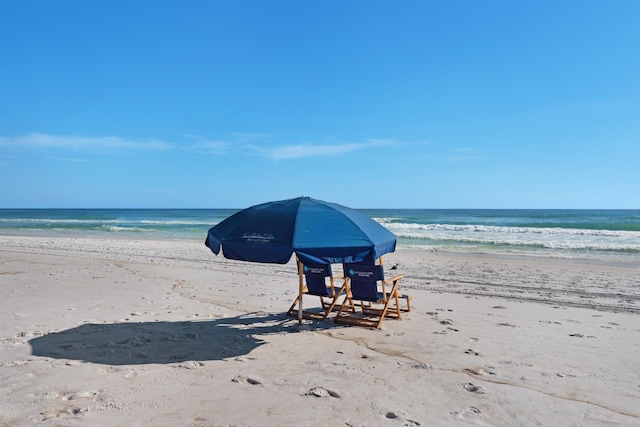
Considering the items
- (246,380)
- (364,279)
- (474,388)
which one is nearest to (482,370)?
(474,388)

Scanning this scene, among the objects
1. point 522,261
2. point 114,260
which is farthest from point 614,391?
point 114,260

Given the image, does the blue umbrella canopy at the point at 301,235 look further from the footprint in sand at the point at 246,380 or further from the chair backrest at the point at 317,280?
the footprint in sand at the point at 246,380

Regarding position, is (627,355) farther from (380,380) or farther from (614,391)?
(380,380)

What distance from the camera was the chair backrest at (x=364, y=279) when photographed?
251 inches

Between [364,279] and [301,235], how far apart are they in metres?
1.61

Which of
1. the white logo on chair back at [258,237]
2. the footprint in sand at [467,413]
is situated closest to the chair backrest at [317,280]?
the white logo on chair back at [258,237]

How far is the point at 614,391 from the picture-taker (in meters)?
4.19

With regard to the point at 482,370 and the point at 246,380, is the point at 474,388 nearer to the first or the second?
the point at 482,370

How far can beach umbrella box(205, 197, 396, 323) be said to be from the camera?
514 centimetres

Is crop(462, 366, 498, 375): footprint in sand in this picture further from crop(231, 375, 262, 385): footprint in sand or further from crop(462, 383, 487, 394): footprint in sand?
crop(231, 375, 262, 385): footprint in sand

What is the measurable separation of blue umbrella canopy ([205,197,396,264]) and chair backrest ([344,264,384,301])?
0.49m

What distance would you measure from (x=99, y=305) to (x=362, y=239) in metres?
4.79

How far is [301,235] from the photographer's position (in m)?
5.28

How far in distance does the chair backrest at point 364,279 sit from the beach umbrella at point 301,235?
1.58ft
